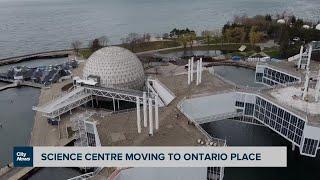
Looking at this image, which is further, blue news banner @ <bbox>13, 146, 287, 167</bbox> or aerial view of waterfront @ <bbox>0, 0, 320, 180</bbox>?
aerial view of waterfront @ <bbox>0, 0, 320, 180</bbox>

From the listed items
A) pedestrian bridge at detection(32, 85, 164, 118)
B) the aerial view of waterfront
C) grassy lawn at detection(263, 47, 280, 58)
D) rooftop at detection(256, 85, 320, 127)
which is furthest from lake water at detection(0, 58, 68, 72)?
rooftop at detection(256, 85, 320, 127)

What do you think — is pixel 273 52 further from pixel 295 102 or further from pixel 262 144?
pixel 262 144

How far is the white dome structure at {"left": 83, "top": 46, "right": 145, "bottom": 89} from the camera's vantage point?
289 ft

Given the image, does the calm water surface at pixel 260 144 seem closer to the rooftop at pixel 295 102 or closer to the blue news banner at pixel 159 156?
the rooftop at pixel 295 102

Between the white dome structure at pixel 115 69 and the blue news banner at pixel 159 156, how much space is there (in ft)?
172

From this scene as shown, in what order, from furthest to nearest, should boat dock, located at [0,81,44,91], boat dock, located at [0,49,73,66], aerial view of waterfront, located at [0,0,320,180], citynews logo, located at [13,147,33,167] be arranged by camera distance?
boat dock, located at [0,49,73,66], boat dock, located at [0,81,44,91], aerial view of waterfront, located at [0,0,320,180], citynews logo, located at [13,147,33,167]

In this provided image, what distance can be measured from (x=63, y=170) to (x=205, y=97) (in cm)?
3135

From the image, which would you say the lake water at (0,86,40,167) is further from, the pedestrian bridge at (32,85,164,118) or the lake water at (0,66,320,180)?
the pedestrian bridge at (32,85,164,118)

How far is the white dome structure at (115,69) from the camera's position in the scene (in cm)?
8819

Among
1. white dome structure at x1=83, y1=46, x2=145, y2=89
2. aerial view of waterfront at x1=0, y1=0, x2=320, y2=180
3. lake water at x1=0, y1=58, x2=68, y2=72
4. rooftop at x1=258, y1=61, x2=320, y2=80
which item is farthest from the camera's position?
lake water at x1=0, y1=58, x2=68, y2=72

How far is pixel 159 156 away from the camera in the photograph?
116ft

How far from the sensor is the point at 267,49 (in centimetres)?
13788

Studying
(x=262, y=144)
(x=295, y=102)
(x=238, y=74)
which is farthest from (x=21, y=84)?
(x=295, y=102)

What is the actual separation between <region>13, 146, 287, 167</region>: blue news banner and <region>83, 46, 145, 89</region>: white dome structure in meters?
52.5
